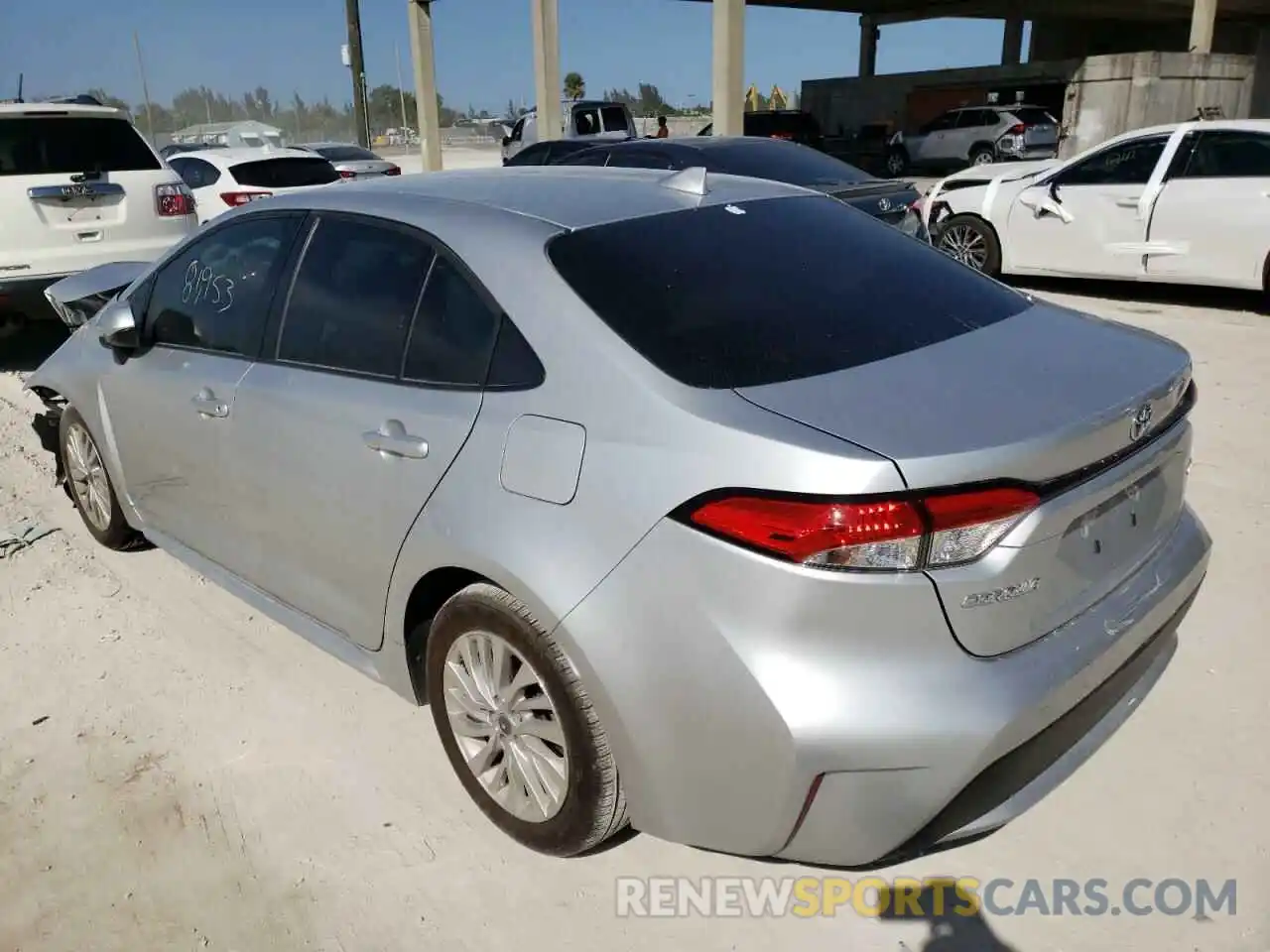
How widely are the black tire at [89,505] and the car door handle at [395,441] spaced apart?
6.65 ft

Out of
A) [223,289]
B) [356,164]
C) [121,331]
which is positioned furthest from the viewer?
[356,164]

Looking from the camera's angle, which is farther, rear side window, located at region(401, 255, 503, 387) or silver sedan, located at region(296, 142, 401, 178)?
silver sedan, located at region(296, 142, 401, 178)

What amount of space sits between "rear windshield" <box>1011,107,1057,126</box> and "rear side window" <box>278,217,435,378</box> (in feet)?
86.0

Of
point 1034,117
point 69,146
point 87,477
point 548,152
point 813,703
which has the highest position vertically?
point 69,146

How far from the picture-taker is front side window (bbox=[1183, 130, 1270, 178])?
783cm

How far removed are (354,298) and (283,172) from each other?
10.5m

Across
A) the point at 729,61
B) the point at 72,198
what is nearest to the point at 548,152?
the point at 729,61

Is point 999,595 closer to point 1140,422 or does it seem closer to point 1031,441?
point 1031,441

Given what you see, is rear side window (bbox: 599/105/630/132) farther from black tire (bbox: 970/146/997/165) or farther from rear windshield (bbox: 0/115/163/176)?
rear windshield (bbox: 0/115/163/176)

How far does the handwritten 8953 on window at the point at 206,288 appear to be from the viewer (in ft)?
11.2

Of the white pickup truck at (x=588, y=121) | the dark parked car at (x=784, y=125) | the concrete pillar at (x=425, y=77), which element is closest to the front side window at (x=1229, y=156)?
the white pickup truck at (x=588, y=121)

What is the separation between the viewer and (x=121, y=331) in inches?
143

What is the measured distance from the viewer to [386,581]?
Answer: 2.70 metres

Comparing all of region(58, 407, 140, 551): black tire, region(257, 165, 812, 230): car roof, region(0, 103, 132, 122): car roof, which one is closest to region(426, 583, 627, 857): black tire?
region(257, 165, 812, 230): car roof
